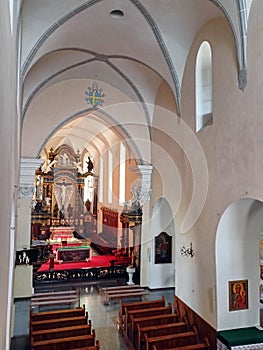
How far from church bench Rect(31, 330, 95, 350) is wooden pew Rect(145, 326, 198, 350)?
53.5 inches

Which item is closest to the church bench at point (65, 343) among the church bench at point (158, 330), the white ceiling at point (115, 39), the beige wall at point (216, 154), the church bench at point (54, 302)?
the church bench at point (158, 330)

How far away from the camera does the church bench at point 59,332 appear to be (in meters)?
7.32

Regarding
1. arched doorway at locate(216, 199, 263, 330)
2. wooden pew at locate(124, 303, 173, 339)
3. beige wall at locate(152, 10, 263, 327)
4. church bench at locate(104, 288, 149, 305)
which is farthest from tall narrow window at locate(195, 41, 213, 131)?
church bench at locate(104, 288, 149, 305)

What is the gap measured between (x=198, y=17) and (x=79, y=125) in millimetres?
12804

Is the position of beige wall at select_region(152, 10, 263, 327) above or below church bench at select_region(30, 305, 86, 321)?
above

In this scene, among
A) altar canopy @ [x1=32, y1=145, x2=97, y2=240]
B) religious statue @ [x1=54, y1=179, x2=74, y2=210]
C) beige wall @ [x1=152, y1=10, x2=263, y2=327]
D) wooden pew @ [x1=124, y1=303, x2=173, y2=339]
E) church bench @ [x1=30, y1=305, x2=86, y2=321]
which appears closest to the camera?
beige wall @ [x1=152, y1=10, x2=263, y2=327]

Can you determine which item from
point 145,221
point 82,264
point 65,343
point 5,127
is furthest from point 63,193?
point 5,127

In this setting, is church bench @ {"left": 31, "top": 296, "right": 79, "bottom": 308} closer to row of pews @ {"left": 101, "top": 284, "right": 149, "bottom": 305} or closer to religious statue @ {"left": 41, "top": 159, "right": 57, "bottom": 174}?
row of pews @ {"left": 101, "top": 284, "right": 149, "bottom": 305}

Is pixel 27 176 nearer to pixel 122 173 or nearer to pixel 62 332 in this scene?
pixel 62 332

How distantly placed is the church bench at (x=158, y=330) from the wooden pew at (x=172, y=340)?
0.89 ft

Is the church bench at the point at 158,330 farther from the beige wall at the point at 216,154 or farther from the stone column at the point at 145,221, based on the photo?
the stone column at the point at 145,221

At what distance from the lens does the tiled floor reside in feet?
27.9

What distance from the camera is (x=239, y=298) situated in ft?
24.0

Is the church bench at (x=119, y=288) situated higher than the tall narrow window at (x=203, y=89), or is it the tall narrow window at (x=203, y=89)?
the tall narrow window at (x=203, y=89)
